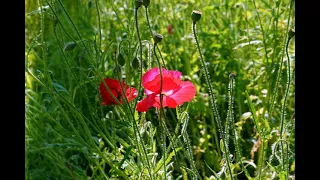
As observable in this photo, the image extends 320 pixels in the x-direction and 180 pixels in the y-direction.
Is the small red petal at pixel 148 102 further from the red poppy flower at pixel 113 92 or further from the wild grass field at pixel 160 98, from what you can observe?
the red poppy flower at pixel 113 92

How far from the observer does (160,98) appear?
3.87 ft

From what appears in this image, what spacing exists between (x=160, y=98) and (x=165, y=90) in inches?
2.3

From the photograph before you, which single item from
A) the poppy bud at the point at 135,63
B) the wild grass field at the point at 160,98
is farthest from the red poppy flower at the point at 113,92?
the poppy bud at the point at 135,63

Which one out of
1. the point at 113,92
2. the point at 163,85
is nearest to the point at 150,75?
the point at 163,85

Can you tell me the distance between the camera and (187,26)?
8.05 ft

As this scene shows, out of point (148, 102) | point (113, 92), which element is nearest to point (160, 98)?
point (148, 102)

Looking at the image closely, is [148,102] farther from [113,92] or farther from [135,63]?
[113,92]

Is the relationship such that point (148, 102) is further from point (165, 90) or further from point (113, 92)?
point (113, 92)

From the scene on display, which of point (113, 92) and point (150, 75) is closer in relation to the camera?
point (150, 75)

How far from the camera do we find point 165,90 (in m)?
1.24

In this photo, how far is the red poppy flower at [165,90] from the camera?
1.20 meters

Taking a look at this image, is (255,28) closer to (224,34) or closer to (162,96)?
(224,34)
